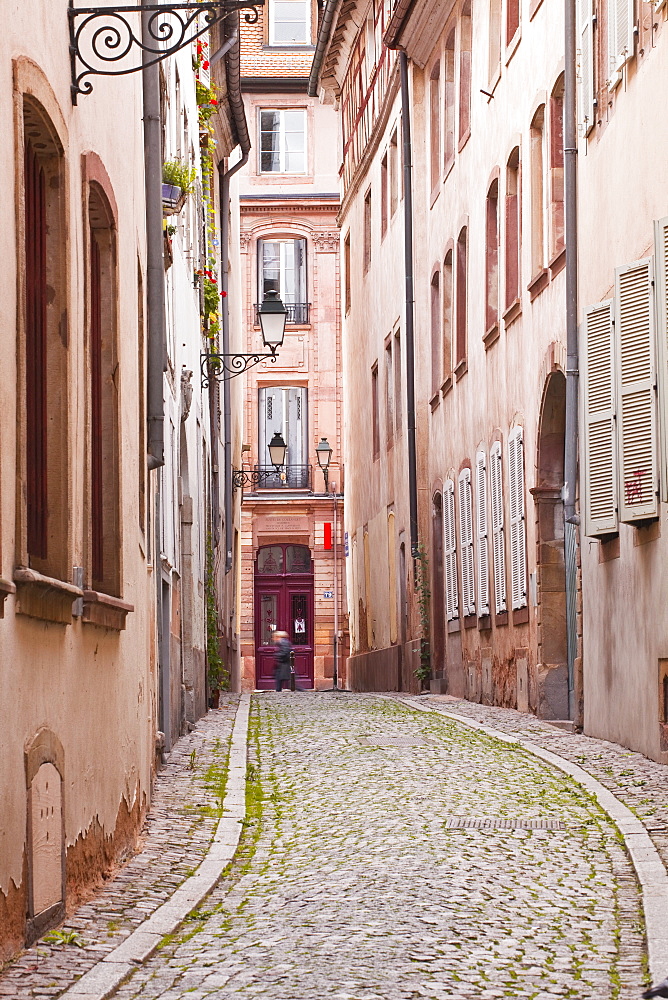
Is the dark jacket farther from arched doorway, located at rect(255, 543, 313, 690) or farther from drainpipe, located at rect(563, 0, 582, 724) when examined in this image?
drainpipe, located at rect(563, 0, 582, 724)

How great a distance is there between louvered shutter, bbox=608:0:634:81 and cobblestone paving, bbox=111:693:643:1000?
572 cm

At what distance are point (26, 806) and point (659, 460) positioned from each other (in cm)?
737

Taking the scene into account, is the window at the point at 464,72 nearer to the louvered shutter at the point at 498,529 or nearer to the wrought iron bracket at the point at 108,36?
the louvered shutter at the point at 498,529

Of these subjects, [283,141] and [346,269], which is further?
[283,141]

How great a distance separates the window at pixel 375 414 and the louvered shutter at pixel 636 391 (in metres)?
19.8

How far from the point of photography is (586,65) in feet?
51.9

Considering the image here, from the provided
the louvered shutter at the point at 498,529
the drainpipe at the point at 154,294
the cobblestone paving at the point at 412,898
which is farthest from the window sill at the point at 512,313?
the drainpipe at the point at 154,294

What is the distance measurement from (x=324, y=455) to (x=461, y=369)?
1783 cm

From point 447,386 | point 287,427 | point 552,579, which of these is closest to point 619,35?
point 552,579

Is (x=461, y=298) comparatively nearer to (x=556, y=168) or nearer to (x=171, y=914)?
(x=556, y=168)

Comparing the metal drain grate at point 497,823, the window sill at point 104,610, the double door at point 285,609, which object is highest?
the double door at point 285,609

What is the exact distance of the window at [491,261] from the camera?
71.7ft

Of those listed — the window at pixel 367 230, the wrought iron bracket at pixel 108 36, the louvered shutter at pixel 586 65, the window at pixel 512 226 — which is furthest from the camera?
the window at pixel 367 230

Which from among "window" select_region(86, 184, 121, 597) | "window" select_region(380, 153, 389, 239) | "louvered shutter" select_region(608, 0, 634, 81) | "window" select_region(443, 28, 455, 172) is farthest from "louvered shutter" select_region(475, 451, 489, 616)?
"window" select_region(86, 184, 121, 597)
